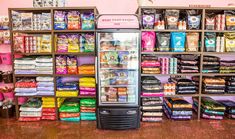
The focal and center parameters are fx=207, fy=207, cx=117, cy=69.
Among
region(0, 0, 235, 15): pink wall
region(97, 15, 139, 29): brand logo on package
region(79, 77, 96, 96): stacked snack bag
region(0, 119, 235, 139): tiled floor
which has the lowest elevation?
region(0, 119, 235, 139): tiled floor

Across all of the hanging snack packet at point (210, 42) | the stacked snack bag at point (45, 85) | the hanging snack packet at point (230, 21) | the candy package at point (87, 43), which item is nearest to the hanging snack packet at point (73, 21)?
the candy package at point (87, 43)

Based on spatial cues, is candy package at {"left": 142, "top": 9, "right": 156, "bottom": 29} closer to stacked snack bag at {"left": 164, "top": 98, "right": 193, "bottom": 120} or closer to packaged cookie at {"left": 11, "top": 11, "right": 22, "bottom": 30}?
stacked snack bag at {"left": 164, "top": 98, "right": 193, "bottom": 120}

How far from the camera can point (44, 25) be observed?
12.6 ft

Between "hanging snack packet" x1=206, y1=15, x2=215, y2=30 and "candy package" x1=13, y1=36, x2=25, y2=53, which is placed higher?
"hanging snack packet" x1=206, y1=15, x2=215, y2=30

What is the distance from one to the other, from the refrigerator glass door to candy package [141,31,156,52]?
0.96ft

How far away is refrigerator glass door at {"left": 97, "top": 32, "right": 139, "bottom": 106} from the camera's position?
3.65 meters

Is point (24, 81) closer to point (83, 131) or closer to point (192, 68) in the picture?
point (83, 131)

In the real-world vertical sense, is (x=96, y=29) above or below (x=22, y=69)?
above

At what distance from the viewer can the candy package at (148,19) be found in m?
3.81

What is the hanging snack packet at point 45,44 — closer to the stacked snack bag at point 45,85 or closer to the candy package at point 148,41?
the stacked snack bag at point 45,85

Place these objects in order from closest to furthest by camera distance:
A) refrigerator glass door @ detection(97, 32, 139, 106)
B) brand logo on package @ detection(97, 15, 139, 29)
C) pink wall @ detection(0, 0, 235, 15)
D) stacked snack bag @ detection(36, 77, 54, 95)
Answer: brand logo on package @ detection(97, 15, 139, 29) → refrigerator glass door @ detection(97, 32, 139, 106) → stacked snack bag @ detection(36, 77, 54, 95) → pink wall @ detection(0, 0, 235, 15)

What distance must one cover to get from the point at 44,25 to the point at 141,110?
241 cm

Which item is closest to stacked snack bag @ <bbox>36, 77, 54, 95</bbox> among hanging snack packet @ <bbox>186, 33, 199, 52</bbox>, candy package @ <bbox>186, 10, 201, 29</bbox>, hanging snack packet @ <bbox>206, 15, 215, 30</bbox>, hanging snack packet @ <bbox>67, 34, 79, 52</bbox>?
hanging snack packet @ <bbox>67, 34, 79, 52</bbox>

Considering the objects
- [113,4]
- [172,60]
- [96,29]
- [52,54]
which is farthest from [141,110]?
[113,4]
